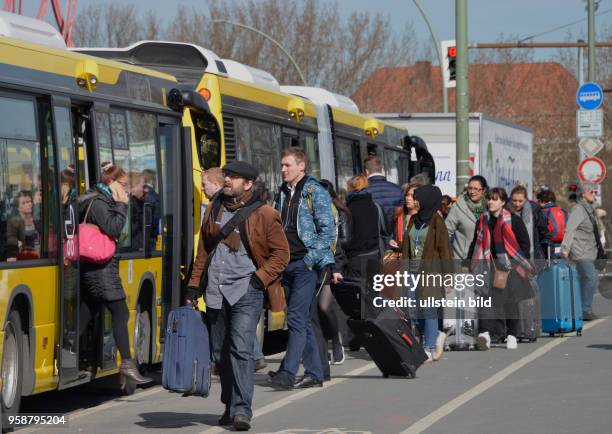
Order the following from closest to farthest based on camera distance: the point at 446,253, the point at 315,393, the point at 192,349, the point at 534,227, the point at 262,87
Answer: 1. the point at 192,349
2. the point at 315,393
3. the point at 446,253
4. the point at 262,87
5. the point at 534,227

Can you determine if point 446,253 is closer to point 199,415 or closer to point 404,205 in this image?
point 404,205

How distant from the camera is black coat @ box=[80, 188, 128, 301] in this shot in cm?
1145

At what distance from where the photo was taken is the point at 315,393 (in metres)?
12.1

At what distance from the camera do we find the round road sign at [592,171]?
3120 cm

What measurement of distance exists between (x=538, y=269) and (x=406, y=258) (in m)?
3.55

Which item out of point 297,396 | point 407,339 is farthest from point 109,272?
point 407,339

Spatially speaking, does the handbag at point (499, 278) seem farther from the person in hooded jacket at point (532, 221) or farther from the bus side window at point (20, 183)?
the bus side window at point (20, 183)

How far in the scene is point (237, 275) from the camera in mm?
9961

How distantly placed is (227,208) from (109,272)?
1.78 m

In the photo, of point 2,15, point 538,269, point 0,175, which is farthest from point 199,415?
point 538,269

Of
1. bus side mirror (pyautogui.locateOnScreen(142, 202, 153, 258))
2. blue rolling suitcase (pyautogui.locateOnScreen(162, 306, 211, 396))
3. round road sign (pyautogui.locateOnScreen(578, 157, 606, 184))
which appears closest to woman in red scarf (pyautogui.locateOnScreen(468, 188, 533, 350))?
bus side mirror (pyautogui.locateOnScreen(142, 202, 153, 258))

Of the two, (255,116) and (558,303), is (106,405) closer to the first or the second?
(255,116)

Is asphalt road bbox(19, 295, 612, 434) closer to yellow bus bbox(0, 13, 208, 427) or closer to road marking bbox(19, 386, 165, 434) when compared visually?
road marking bbox(19, 386, 165, 434)

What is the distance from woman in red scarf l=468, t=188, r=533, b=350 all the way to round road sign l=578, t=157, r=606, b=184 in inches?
587
